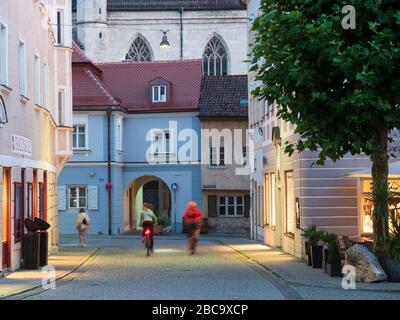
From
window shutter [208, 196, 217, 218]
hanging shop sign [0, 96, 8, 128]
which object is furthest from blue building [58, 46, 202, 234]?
hanging shop sign [0, 96, 8, 128]

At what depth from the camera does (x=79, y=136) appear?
54219 millimetres

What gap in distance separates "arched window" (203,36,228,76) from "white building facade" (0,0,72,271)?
117ft

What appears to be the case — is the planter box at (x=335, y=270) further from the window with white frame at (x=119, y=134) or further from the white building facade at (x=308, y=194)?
the window with white frame at (x=119, y=134)

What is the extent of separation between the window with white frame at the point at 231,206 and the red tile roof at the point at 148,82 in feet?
16.7

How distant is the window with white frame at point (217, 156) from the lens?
55656mm

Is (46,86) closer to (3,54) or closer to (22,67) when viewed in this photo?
(22,67)

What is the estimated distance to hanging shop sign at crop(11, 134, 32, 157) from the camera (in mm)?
23828

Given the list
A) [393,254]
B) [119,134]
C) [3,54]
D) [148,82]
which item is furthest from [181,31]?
[393,254]

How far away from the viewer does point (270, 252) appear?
3297 cm

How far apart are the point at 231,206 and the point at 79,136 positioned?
8676mm

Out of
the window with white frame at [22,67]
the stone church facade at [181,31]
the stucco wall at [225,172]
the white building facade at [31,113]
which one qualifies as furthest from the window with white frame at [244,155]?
the window with white frame at [22,67]

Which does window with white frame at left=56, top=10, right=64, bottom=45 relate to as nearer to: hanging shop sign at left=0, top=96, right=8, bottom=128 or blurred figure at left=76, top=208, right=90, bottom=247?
blurred figure at left=76, top=208, right=90, bottom=247
